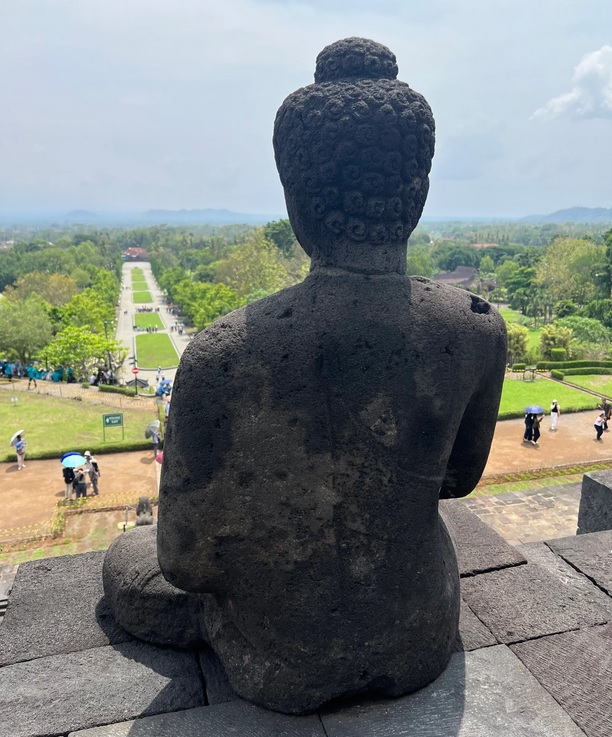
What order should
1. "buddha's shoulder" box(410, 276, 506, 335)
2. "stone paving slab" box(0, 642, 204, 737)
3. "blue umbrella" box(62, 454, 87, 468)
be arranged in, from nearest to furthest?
"buddha's shoulder" box(410, 276, 506, 335), "stone paving slab" box(0, 642, 204, 737), "blue umbrella" box(62, 454, 87, 468)

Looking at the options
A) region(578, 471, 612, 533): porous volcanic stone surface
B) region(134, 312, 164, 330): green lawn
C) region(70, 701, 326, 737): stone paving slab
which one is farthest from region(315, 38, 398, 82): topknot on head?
region(134, 312, 164, 330): green lawn

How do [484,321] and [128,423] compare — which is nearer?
[484,321]

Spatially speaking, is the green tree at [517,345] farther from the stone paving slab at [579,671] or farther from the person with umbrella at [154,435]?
the stone paving slab at [579,671]

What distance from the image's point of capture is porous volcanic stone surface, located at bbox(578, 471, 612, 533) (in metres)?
6.60

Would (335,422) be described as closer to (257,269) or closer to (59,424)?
(59,424)

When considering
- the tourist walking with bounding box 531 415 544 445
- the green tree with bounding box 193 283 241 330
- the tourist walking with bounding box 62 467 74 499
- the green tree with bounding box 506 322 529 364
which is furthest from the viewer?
the green tree with bounding box 193 283 241 330

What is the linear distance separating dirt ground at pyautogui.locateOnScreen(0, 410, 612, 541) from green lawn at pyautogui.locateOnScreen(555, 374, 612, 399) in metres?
5.18

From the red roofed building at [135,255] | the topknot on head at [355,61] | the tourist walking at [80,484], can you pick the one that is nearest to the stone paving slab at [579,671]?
the topknot on head at [355,61]

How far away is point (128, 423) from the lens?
19.4 meters

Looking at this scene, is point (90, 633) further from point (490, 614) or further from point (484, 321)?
point (484, 321)

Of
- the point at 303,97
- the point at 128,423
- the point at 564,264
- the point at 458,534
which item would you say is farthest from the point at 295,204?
the point at 564,264

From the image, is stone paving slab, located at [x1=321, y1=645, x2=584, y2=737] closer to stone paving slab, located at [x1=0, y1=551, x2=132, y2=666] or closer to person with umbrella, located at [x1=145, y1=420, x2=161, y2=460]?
stone paving slab, located at [x1=0, y1=551, x2=132, y2=666]

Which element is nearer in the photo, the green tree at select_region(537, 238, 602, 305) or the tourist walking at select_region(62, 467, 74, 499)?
the tourist walking at select_region(62, 467, 74, 499)

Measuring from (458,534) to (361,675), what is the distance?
212 centimetres
